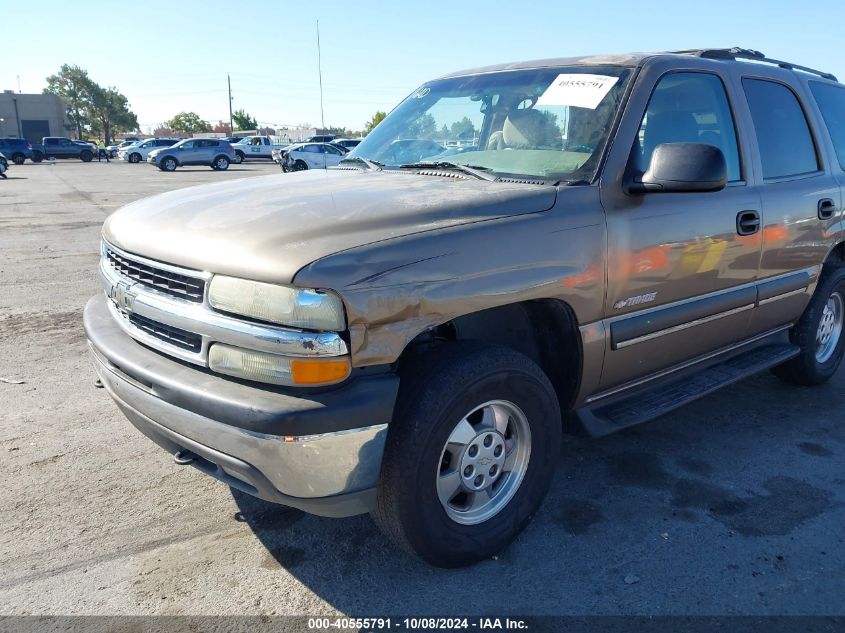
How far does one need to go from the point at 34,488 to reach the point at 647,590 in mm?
2791

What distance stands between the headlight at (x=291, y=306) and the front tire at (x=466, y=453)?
0.43 m

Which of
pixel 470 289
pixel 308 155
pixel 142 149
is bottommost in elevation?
pixel 142 149

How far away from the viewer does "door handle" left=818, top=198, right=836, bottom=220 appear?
4.10m

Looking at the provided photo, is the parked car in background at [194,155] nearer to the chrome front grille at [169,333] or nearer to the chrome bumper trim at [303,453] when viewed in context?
the chrome front grille at [169,333]

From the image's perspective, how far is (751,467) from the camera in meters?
3.58

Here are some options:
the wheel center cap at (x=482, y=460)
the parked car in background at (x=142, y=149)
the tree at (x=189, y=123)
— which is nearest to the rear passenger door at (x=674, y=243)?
the wheel center cap at (x=482, y=460)

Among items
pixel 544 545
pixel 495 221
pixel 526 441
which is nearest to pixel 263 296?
pixel 495 221

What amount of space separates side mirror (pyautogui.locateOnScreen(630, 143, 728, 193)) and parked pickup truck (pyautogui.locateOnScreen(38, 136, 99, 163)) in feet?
180

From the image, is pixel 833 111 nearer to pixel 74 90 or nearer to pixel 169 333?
pixel 169 333

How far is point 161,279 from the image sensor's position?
2551mm

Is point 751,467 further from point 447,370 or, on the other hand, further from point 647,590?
point 447,370

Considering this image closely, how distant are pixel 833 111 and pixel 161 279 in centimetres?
433

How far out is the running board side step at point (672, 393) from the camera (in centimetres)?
308

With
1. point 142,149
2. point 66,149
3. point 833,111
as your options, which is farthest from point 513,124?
point 66,149
